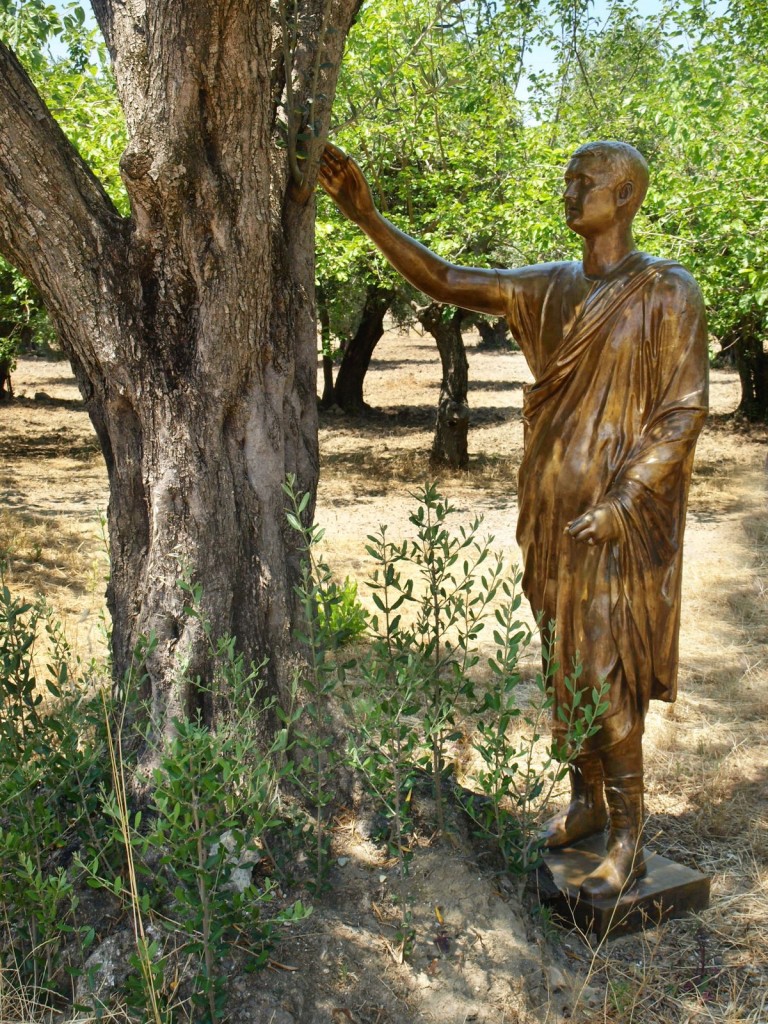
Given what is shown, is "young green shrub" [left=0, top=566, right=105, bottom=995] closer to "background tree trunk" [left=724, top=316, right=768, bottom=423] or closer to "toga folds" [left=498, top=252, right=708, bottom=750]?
"toga folds" [left=498, top=252, right=708, bottom=750]

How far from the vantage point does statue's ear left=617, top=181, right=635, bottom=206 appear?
10.2 ft

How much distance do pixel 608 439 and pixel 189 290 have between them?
147 centimetres

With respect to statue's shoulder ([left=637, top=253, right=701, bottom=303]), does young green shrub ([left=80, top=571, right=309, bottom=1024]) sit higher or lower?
lower

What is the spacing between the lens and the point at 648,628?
3.20m

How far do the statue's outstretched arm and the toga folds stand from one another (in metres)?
0.15

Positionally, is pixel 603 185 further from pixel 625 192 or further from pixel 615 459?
pixel 615 459

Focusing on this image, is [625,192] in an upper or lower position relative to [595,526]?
upper

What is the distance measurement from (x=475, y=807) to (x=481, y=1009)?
0.90 metres

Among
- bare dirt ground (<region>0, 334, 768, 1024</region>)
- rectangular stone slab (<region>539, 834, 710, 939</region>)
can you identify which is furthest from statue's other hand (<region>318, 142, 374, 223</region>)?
rectangular stone slab (<region>539, 834, 710, 939</region>)

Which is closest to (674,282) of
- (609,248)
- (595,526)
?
(609,248)

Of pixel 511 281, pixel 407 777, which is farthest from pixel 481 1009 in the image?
pixel 511 281

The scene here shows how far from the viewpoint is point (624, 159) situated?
3.07 m

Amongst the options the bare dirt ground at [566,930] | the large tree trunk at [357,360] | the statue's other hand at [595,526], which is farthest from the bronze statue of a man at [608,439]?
the large tree trunk at [357,360]

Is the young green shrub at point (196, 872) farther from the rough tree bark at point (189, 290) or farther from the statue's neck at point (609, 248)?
the statue's neck at point (609, 248)
